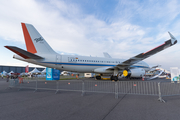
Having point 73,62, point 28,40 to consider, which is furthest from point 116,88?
point 28,40

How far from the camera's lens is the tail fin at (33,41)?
11602 mm

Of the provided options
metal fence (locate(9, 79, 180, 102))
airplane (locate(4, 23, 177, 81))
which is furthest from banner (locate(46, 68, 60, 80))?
metal fence (locate(9, 79, 180, 102))

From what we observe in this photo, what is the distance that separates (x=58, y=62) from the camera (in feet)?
42.3

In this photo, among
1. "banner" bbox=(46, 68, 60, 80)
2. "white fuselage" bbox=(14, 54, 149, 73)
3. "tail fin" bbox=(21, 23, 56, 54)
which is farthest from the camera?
"banner" bbox=(46, 68, 60, 80)

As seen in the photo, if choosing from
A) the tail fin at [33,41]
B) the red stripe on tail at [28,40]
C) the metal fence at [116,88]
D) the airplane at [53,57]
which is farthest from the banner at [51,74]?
the metal fence at [116,88]

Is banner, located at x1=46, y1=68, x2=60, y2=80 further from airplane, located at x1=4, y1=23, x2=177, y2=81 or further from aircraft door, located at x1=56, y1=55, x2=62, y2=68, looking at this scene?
aircraft door, located at x1=56, y1=55, x2=62, y2=68

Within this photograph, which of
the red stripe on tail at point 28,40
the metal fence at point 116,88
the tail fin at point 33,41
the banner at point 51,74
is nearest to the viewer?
the metal fence at point 116,88

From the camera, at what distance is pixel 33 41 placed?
12031 mm

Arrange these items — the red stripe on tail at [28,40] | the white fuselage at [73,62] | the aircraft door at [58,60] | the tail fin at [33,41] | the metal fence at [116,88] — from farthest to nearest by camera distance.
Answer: the aircraft door at [58,60]
the white fuselage at [73,62]
the tail fin at [33,41]
the red stripe on tail at [28,40]
the metal fence at [116,88]

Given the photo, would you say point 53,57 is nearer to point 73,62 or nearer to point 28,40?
point 73,62

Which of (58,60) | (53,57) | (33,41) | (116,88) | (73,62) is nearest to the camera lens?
(116,88)

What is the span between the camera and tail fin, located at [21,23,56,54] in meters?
11.6

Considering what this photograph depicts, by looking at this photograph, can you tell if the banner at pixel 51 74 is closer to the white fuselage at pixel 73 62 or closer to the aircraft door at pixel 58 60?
the white fuselage at pixel 73 62

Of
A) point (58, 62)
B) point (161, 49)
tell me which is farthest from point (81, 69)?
point (161, 49)
